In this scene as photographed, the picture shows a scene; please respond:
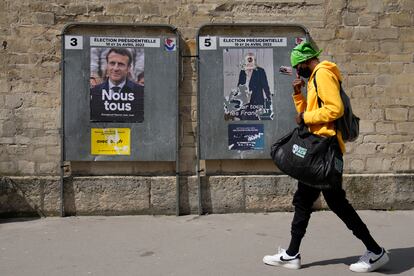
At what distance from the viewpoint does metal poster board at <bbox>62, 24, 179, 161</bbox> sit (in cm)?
627

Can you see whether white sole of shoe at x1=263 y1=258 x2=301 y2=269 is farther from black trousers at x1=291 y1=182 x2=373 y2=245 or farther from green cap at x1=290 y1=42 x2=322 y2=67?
green cap at x1=290 y1=42 x2=322 y2=67

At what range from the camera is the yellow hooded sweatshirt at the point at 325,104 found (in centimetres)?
402

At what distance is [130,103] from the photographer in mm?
6312

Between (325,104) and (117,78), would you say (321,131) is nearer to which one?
(325,104)

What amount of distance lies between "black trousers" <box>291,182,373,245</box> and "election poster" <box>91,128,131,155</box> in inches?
103

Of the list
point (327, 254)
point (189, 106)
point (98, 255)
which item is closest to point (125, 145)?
point (189, 106)

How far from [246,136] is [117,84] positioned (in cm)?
166

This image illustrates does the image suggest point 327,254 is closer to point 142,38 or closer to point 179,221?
point 179,221

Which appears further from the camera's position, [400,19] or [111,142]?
[400,19]

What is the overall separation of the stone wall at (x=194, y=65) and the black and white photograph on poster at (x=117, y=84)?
41 centimetres

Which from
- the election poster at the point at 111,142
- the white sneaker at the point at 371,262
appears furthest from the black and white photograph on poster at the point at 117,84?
the white sneaker at the point at 371,262

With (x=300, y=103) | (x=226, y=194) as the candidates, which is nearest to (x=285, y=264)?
(x=300, y=103)

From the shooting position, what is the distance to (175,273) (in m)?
4.39

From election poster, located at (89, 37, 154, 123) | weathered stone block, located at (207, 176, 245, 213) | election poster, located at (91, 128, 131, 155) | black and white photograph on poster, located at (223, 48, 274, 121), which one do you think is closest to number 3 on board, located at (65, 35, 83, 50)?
election poster, located at (89, 37, 154, 123)
